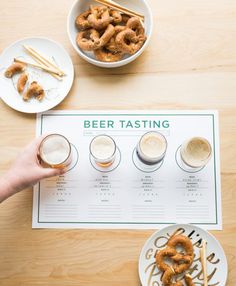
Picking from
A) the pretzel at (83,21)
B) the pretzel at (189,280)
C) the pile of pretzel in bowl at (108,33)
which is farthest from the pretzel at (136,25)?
the pretzel at (189,280)

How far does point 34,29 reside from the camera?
3.43 feet

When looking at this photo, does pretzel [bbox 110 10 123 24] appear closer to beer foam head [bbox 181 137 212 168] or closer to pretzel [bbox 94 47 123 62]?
pretzel [bbox 94 47 123 62]

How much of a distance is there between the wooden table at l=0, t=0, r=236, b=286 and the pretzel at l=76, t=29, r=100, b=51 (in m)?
0.07

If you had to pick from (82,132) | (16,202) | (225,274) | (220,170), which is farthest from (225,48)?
(16,202)

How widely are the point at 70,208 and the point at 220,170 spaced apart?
429 millimetres

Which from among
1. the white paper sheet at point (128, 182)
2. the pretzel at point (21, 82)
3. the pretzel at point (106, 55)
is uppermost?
the pretzel at point (106, 55)

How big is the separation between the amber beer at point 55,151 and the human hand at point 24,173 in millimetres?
18

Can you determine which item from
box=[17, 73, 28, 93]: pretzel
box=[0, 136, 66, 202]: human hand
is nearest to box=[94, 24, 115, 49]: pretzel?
box=[17, 73, 28, 93]: pretzel

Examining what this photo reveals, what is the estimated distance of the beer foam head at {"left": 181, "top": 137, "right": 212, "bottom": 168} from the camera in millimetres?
931

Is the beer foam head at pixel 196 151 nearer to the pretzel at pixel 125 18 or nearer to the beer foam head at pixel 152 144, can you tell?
the beer foam head at pixel 152 144

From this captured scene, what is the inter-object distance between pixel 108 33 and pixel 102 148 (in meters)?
0.31

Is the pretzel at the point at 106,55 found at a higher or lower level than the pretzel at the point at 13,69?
higher

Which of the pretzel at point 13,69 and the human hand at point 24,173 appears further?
the pretzel at point 13,69

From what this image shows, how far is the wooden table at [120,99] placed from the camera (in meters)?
0.94
